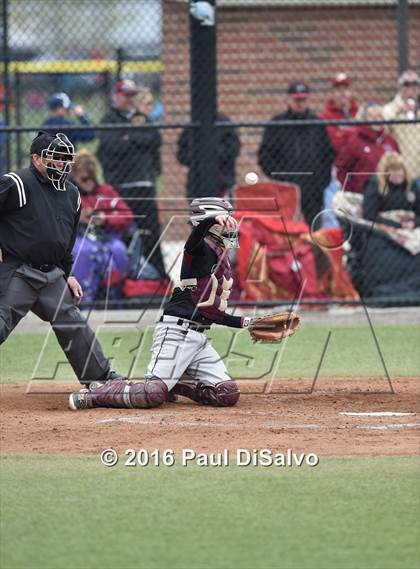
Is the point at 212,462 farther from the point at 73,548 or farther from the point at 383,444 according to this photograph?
A: the point at 73,548

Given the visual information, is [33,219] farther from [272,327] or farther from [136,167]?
[136,167]

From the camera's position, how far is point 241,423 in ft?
24.5

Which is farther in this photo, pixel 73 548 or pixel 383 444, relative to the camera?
pixel 383 444

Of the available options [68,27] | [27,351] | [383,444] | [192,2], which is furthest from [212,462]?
[68,27]

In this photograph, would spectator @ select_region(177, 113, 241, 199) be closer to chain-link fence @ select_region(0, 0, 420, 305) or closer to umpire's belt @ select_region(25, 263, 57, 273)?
chain-link fence @ select_region(0, 0, 420, 305)

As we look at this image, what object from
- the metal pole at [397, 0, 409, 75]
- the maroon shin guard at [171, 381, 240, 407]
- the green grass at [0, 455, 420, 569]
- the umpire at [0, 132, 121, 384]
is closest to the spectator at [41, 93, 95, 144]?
the metal pole at [397, 0, 409, 75]

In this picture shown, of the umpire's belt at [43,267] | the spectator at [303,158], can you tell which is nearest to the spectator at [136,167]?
the spectator at [303,158]

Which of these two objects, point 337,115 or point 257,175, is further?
point 337,115

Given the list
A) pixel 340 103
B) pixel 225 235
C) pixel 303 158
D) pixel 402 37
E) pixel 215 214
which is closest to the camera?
pixel 215 214

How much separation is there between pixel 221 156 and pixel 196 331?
18.0ft

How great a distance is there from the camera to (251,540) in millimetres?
5094

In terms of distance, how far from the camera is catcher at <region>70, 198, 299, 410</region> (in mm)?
7918

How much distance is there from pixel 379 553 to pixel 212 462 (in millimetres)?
1646

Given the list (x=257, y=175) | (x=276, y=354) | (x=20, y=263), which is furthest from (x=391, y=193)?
(x=20, y=263)
